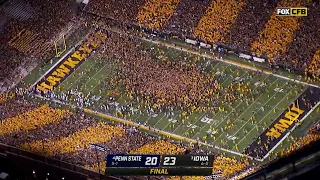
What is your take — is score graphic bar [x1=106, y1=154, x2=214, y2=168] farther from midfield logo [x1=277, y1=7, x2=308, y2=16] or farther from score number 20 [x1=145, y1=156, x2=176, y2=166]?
midfield logo [x1=277, y1=7, x2=308, y2=16]

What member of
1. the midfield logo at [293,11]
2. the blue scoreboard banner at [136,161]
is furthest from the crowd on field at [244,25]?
the blue scoreboard banner at [136,161]

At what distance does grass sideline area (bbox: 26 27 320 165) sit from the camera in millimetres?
74938

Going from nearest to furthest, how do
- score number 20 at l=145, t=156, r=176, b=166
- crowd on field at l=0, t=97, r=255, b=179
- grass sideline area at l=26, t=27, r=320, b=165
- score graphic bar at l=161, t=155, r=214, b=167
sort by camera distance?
1. score graphic bar at l=161, t=155, r=214, b=167
2. score number 20 at l=145, t=156, r=176, b=166
3. crowd on field at l=0, t=97, r=255, b=179
4. grass sideline area at l=26, t=27, r=320, b=165

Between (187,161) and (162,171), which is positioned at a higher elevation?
(187,161)

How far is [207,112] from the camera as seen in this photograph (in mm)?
76688

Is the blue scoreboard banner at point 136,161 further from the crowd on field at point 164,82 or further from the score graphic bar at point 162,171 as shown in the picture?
the crowd on field at point 164,82

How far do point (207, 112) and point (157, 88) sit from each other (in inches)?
139

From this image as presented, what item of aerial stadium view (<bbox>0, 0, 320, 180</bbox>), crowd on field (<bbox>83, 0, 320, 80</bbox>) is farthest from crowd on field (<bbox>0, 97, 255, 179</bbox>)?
crowd on field (<bbox>83, 0, 320, 80</bbox>)

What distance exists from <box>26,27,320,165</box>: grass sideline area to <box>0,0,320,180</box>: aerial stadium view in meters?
0.08

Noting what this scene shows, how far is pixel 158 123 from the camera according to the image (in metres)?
76.4

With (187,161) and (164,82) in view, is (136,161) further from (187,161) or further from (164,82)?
(164,82)

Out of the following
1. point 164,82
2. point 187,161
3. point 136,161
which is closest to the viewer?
point 187,161

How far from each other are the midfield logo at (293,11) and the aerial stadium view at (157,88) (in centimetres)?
5

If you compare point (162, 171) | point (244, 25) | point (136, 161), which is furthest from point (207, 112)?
point (162, 171)
